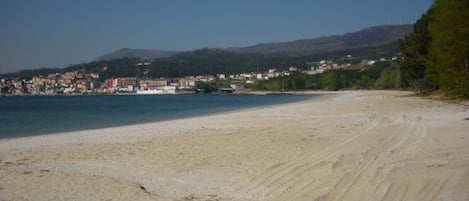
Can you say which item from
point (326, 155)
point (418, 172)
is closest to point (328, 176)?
point (418, 172)

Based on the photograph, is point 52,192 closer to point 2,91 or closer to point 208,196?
point 208,196

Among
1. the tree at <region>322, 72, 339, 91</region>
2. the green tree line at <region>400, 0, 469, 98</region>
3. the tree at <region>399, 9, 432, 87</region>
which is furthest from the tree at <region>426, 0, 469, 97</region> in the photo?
the tree at <region>322, 72, 339, 91</region>

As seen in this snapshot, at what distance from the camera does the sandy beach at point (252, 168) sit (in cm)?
727

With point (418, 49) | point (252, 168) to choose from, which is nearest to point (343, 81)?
point (418, 49)

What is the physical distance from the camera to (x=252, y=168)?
9.44m

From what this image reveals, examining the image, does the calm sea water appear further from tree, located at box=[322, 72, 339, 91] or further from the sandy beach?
tree, located at box=[322, 72, 339, 91]

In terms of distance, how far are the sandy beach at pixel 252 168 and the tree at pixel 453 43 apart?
12.9m

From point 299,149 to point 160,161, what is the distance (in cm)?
363

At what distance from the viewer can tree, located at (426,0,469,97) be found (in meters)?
25.2

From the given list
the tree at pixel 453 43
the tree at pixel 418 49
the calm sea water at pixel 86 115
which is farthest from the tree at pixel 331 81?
the tree at pixel 453 43

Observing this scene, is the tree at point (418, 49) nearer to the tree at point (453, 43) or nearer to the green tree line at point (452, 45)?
the green tree line at point (452, 45)

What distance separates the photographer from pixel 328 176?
8.34 m

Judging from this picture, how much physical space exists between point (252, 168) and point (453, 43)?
2229cm

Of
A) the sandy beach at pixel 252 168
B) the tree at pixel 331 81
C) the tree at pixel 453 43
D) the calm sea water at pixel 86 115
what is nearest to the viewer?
the sandy beach at pixel 252 168
